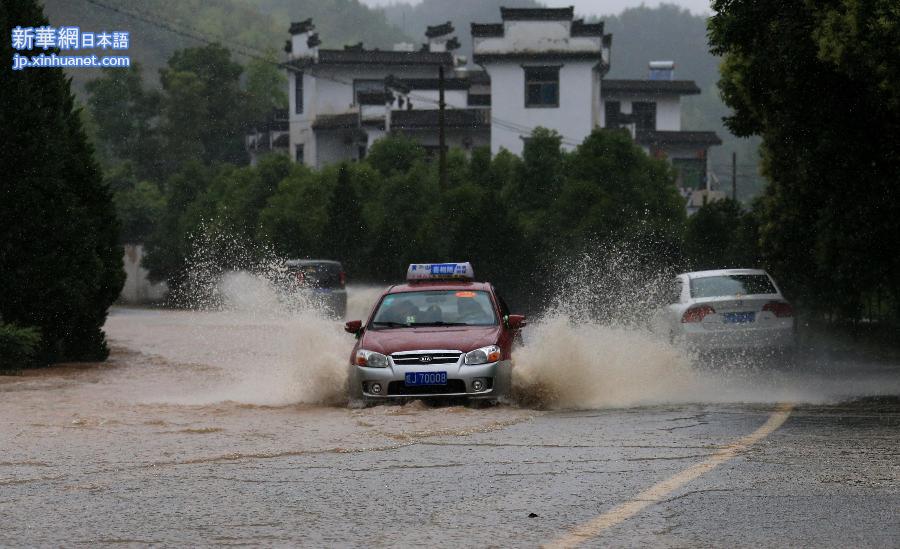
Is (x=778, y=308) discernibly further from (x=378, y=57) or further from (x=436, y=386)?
(x=378, y=57)

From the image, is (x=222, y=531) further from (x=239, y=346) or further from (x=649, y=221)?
(x=649, y=221)

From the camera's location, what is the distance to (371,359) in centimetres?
1559

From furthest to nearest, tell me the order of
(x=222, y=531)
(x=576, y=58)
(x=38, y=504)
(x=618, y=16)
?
1. (x=618, y=16)
2. (x=576, y=58)
3. (x=38, y=504)
4. (x=222, y=531)

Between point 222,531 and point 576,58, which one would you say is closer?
point 222,531

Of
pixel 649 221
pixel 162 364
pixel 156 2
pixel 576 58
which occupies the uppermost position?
pixel 156 2

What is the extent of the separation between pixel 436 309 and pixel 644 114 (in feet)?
232

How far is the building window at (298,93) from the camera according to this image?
269ft

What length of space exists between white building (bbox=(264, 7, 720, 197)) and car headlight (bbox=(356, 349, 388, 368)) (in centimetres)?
4805

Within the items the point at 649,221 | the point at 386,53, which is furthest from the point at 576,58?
the point at 649,221

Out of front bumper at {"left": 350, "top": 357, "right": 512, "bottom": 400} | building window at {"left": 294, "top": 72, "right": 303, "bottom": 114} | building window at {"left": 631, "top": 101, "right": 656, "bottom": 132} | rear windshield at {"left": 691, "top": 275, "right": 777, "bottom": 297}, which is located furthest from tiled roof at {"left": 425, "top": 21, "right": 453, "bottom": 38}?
front bumper at {"left": 350, "top": 357, "right": 512, "bottom": 400}

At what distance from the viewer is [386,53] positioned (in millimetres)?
80750

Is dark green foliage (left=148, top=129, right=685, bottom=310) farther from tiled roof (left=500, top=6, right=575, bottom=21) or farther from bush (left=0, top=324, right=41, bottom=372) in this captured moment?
bush (left=0, top=324, right=41, bottom=372)

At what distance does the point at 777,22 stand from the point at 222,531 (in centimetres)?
1520

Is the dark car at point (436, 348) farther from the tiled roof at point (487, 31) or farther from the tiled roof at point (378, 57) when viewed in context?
the tiled roof at point (378, 57)
